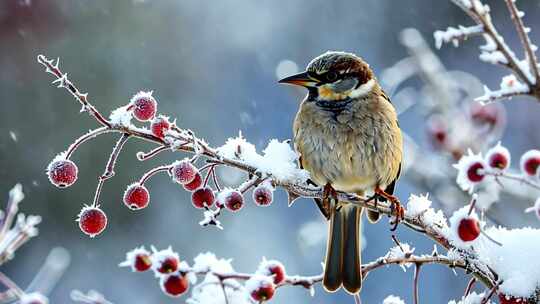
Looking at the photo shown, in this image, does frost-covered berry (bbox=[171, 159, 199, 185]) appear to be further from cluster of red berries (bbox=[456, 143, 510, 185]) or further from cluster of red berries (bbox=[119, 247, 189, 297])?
cluster of red berries (bbox=[456, 143, 510, 185])

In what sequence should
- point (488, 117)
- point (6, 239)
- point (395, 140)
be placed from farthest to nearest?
point (488, 117) < point (395, 140) < point (6, 239)

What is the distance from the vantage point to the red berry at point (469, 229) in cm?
172

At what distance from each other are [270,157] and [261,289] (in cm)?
48

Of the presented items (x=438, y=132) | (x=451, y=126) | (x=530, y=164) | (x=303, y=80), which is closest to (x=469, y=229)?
(x=530, y=164)

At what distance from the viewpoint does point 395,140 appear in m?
3.13

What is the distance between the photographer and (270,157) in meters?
2.11

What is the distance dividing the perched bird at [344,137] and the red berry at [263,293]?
1136 mm

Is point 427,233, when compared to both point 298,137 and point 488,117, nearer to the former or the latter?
point 298,137

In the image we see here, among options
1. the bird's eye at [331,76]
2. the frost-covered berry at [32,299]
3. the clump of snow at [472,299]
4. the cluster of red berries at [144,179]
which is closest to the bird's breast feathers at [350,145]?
the bird's eye at [331,76]

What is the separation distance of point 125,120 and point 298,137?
1463 mm

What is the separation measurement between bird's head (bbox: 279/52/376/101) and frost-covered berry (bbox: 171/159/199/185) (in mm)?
1193

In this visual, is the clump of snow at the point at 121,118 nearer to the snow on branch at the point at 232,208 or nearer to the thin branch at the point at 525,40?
the snow on branch at the point at 232,208

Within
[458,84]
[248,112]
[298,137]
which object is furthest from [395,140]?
[248,112]

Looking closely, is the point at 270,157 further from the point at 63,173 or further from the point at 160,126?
the point at 63,173
